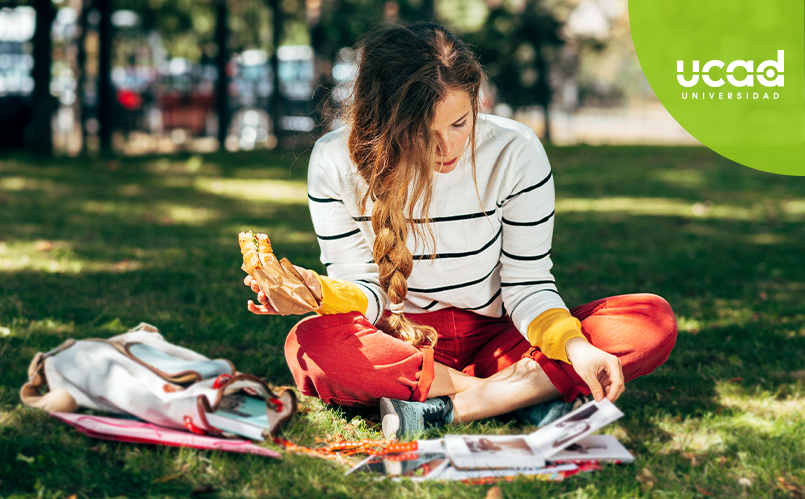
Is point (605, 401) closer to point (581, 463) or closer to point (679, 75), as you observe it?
point (581, 463)

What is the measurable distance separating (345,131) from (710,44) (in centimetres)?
328

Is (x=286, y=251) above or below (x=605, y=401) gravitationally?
below

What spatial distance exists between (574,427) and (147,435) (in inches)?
50.4

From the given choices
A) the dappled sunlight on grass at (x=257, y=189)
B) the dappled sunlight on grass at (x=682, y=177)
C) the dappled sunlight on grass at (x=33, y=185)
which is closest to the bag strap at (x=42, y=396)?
the dappled sunlight on grass at (x=257, y=189)

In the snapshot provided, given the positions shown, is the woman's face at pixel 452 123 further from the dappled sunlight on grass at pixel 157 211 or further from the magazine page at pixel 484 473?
the dappled sunlight on grass at pixel 157 211

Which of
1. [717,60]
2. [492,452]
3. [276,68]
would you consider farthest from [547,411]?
[276,68]

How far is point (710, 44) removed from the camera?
16.5 feet

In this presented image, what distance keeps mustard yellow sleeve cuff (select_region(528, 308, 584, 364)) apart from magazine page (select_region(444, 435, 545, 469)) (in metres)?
0.30

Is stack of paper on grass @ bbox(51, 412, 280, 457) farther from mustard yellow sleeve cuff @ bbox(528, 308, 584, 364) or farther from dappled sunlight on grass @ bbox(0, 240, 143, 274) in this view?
dappled sunlight on grass @ bbox(0, 240, 143, 274)

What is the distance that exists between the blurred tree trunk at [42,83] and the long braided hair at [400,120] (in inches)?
446

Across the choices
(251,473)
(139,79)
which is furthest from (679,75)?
(139,79)

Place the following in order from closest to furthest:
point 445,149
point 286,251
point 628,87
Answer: point 445,149
point 286,251
point 628,87

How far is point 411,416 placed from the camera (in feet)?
8.57

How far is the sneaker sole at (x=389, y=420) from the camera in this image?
101 inches
